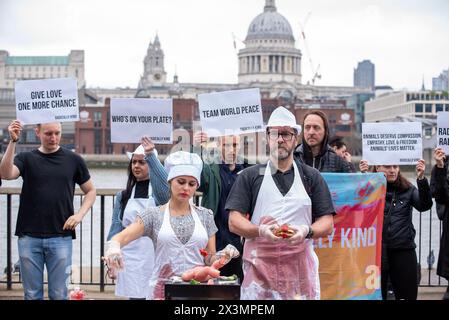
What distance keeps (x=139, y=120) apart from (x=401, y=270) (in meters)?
1.75

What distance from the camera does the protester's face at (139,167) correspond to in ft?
18.2

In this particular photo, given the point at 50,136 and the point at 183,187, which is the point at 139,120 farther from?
the point at 183,187

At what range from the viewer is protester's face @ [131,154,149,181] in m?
5.55

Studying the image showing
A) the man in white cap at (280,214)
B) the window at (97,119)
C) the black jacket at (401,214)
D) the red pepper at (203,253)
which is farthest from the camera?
the window at (97,119)

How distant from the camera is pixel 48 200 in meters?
5.41

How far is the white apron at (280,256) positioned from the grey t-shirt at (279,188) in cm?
3

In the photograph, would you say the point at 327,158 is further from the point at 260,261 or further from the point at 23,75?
the point at 23,75

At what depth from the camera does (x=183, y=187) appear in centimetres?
449

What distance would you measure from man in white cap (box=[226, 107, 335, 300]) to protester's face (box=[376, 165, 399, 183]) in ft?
4.57

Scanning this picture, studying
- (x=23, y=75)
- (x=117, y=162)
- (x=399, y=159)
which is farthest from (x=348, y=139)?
(x=399, y=159)

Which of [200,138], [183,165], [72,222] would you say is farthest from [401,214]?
[72,222]

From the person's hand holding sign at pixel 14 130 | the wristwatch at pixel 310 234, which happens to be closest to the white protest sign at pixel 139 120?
the person's hand holding sign at pixel 14 130

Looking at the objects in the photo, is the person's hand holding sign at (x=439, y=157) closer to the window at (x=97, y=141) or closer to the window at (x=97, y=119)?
the window at (x=97, y=119)

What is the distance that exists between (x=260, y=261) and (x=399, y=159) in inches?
67.6
